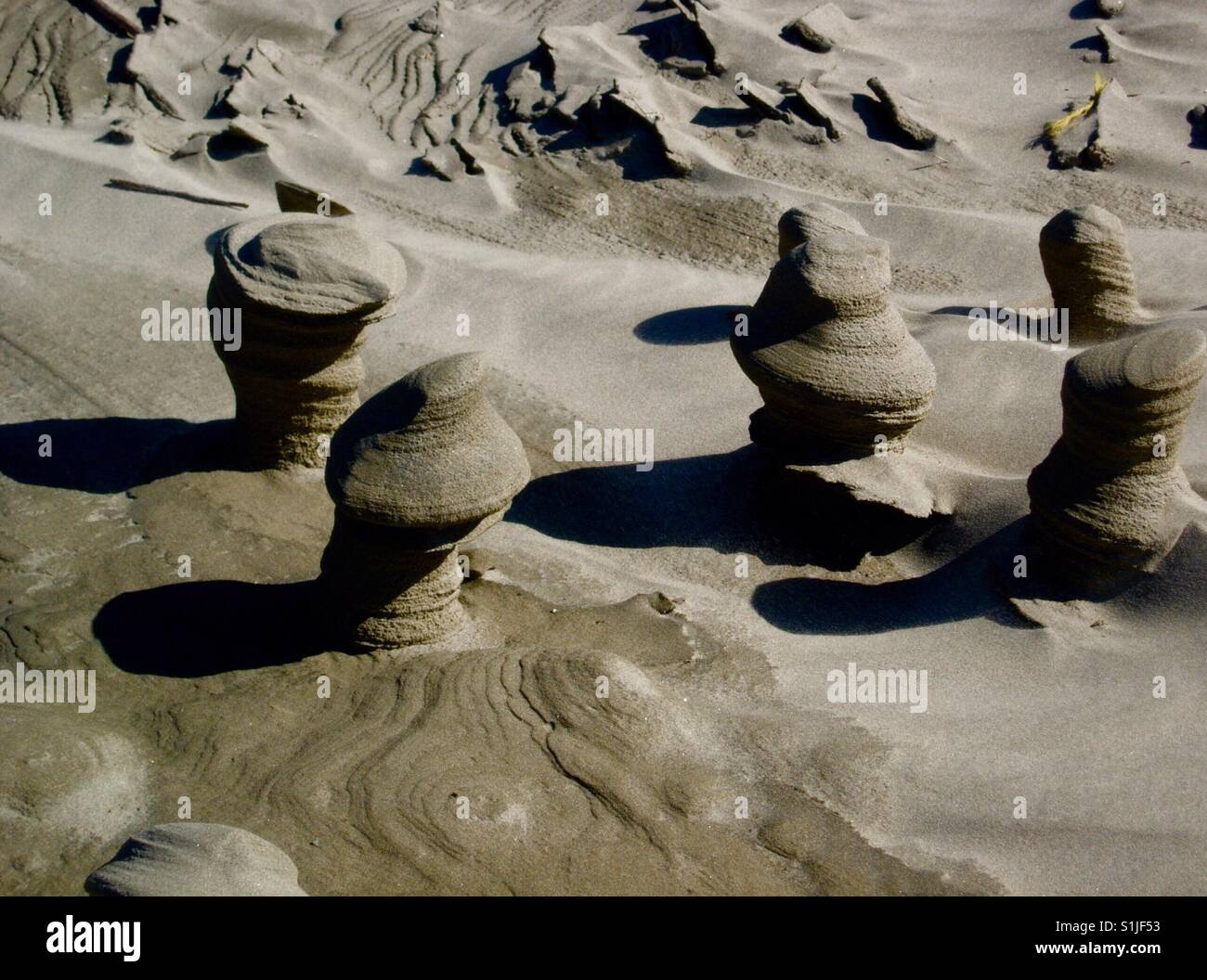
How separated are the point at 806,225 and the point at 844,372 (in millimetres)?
2271

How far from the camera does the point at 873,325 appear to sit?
816 cm

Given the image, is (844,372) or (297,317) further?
(844,372)

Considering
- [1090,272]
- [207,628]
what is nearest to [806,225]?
[1090,272]

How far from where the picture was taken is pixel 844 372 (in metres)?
8.04

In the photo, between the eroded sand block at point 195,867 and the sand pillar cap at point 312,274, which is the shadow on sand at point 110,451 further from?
the eroded sand block at point 195,867

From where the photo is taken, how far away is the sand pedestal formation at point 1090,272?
9.84 metres

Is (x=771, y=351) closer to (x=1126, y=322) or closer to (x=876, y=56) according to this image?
(x=1126, y=322)

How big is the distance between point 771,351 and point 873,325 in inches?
23.4

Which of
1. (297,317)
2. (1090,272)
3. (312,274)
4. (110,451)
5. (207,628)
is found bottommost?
(110,451)

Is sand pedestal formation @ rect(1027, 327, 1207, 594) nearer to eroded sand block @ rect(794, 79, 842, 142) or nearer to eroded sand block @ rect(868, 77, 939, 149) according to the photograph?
eroded sand block @ rect(868, 77, 939, 149)

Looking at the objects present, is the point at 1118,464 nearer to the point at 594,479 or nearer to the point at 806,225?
the point at 594,479

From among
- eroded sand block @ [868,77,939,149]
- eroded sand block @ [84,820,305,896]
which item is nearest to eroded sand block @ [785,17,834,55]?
eroded sand block @ [868,77,939,149]
